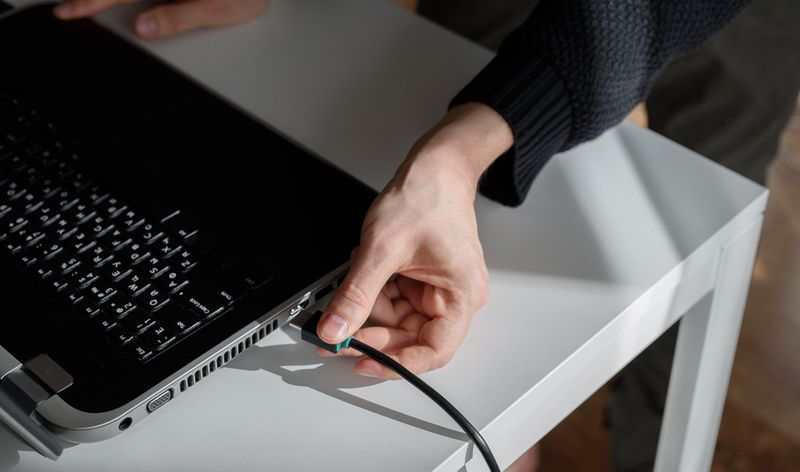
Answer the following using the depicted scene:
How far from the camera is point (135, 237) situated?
66cm

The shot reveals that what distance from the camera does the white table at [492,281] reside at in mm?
596

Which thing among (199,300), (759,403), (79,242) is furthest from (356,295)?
(759,403)

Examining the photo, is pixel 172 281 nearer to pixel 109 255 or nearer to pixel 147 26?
pixel 109 255

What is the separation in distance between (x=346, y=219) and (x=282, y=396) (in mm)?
145

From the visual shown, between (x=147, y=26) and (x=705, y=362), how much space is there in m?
0.62

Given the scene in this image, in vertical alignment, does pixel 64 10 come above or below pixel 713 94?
above

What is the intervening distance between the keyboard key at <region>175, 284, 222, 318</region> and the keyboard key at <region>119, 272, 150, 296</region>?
0.08ft

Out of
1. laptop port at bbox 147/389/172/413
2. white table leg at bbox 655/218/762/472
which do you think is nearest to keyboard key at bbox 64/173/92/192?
laptop port at bbox 147/389/172/413

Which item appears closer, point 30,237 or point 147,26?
point 30,237

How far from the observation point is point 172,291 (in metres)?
0.62

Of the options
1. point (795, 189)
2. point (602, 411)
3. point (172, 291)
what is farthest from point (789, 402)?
point (172, 291)

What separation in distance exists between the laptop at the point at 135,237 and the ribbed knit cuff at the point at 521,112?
0.36 feet

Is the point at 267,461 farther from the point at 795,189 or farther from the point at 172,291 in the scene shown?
the point at 795,189

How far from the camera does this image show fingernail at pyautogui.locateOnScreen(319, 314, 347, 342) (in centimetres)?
60
